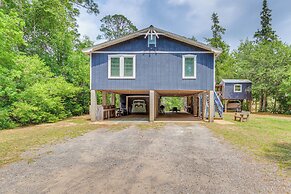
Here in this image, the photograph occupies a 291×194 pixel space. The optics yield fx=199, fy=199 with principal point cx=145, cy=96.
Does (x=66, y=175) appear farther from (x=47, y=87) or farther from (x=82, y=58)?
(x=82, y=58)

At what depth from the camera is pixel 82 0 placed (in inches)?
925

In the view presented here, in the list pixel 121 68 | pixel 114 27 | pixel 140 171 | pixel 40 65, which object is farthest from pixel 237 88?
pixel 140 171

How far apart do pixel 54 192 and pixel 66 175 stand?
2.64ft

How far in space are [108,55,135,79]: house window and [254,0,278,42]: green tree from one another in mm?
38785

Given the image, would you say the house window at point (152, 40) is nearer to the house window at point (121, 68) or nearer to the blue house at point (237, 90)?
the house window at point (121, 68)

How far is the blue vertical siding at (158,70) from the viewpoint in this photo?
13.9 m

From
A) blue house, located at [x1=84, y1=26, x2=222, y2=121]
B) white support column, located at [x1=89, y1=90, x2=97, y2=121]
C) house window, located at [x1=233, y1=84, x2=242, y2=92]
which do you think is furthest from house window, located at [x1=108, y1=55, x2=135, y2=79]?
house window, located at [x1=233, y1=84, x2=242, y2=92]

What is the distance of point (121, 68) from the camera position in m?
14.1

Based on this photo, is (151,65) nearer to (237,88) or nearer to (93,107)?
(93,107)

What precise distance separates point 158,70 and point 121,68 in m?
2.63

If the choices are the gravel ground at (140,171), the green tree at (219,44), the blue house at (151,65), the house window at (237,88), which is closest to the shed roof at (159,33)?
the blue house at (151,65)

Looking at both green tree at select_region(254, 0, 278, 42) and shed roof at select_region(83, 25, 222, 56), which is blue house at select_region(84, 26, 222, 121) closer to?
shed roof at select_region(83, 25, 222, 56)

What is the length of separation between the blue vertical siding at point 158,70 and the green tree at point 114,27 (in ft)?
85.5

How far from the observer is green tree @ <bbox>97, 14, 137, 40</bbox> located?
1514 inches
